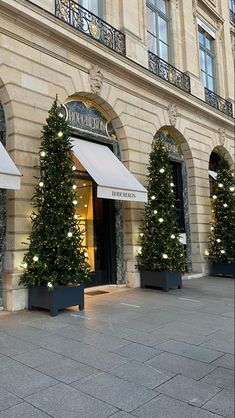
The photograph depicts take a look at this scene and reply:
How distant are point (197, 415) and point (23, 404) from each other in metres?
1.54

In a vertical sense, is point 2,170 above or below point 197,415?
above

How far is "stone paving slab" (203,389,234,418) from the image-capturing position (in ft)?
10.5

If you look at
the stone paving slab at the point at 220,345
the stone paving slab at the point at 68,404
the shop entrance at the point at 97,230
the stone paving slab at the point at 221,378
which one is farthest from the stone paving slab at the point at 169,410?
the shop entrance at the point at 97,230

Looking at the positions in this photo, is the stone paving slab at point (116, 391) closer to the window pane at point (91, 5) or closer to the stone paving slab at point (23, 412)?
the stone paving slab at point (23, 412)

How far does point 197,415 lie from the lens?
3.15 metres

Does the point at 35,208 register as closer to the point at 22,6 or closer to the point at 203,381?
A: the point at 22,6

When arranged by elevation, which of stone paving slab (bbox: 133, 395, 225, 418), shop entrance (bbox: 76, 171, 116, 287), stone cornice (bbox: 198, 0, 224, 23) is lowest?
stone paving slab (bbox: 133, 395, 225, 418)

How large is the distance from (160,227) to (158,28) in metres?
8.11

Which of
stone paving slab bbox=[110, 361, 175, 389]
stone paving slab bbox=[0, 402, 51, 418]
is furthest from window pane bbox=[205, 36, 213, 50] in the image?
stone paving slab bbox=[0, 402, 51, 418]

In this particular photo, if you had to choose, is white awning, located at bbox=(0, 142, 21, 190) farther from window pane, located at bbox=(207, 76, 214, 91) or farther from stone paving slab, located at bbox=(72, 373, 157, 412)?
window pane, located at bbox=(207, 76, 214, 91)

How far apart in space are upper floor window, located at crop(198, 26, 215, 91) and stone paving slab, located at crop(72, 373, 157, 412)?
14651mm

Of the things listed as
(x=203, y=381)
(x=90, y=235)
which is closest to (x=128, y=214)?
(x=90, y=235)

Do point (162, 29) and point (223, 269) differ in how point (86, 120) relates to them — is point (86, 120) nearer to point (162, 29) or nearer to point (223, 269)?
point (162, 29)

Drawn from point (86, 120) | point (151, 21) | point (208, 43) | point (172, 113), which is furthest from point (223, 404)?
point (208, 43)
